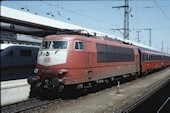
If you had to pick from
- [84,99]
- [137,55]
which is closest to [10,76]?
[84,99]

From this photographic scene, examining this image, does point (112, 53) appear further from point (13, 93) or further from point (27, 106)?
point (27, 106)

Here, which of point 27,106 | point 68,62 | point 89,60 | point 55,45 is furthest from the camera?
point 89,60

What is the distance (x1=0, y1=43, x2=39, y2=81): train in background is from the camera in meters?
17.1

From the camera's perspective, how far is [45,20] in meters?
16.7

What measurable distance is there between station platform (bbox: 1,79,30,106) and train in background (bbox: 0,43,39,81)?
2.80m

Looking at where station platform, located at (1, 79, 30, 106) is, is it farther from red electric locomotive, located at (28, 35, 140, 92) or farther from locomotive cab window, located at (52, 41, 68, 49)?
locomotive cab window, located at (52, 41, 68, 49)

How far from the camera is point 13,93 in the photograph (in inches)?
529

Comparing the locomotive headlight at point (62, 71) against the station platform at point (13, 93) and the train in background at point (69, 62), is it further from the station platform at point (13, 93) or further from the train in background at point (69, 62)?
the station platform at point (13, 93)

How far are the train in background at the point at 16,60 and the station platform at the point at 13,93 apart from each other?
2.80m

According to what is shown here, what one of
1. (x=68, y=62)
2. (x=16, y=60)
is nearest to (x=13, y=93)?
(x=68, y=62)

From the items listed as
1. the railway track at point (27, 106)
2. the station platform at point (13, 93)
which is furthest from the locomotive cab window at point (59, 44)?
the railway track at point (27, 106)

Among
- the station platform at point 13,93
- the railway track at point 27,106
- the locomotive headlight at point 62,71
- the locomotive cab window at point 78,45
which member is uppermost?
the locomotive cab window at point 78,45

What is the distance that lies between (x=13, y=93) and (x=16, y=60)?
5.22 metres

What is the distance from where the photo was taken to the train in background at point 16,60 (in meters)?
17.1
